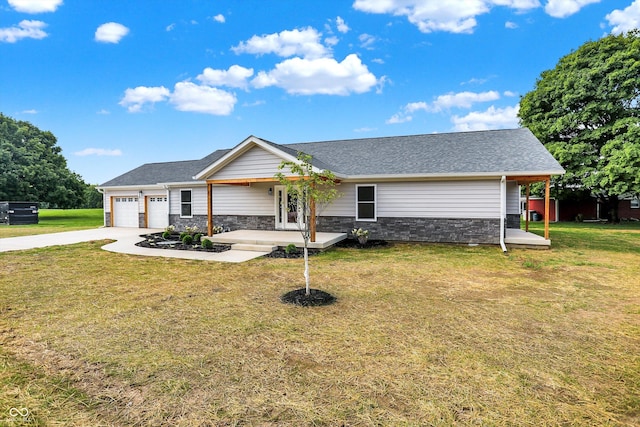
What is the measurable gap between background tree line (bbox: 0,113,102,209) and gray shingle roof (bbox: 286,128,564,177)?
2467cm

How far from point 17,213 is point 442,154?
2756 cm

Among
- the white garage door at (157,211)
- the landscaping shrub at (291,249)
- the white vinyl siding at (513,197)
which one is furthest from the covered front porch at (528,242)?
the white garage door at (157,211)

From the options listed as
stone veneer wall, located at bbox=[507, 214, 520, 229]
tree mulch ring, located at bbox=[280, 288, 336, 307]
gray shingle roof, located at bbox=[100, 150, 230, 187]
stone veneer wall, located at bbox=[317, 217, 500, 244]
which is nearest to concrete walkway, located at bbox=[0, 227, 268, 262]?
tree mulch ring, located at bbox=[280, 288, 336, 307]

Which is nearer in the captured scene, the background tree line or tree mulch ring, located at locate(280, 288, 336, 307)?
tree mulch ring, located at locate(280, 288, 336, 307)

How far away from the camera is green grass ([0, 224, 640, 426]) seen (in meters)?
2.53

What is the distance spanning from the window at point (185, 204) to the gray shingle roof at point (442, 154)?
6.21 meters

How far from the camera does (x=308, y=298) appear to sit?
5.33m

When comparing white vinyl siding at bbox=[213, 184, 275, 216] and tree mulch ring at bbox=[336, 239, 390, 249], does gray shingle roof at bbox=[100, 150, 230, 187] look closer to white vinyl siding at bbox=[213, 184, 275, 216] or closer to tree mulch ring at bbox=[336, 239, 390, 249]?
white vinyl siding at bbox=[213, 184, 275, 216]

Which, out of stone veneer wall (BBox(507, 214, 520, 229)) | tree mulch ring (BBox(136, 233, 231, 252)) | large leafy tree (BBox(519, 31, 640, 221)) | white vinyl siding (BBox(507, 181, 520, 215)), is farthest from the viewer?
large leafy tree (BBox(519, 31, 640, 221))

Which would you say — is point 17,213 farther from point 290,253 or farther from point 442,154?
point 442,154

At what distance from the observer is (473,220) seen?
11.4m

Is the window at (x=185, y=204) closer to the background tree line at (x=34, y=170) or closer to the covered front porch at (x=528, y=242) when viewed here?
the covered front porch at (x=528, y=242)

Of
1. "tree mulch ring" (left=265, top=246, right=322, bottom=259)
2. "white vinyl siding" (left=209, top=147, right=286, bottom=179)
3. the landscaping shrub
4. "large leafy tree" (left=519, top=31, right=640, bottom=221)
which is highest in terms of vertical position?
"large leafy tree" (left=519, top=31, right=640, bottom=221)

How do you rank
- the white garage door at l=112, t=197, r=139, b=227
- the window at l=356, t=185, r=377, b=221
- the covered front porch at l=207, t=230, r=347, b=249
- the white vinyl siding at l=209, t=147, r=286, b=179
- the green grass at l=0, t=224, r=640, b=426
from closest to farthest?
the green grass at l=0, t=224, r=640, b=426 → the covered front porch at l=207, t=230, r=347, b=249 → the white vinyl siding at l=209, t=147, r=286, b=179 → the window at l=356, t=185, r=377, b=221 → the white garage door at l=112, t=197, r=139, b=227
